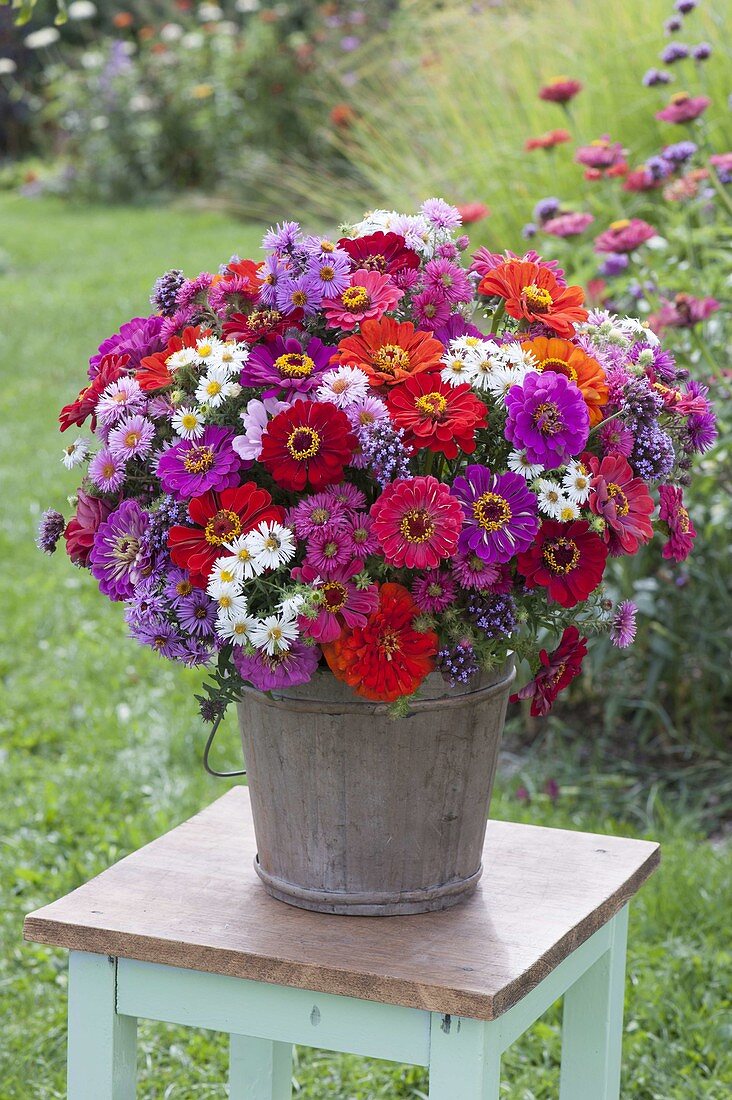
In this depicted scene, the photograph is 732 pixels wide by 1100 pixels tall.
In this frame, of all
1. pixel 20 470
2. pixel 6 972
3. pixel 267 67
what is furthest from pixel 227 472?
pixel 267 67

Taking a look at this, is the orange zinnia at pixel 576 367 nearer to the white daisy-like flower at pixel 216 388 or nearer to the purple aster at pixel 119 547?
the white daisy-like flower at pixel 216 388

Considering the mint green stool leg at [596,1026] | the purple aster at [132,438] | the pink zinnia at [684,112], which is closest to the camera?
the purple aster at [132,438]

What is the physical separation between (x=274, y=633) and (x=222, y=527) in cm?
11

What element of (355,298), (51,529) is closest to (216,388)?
(355,298)

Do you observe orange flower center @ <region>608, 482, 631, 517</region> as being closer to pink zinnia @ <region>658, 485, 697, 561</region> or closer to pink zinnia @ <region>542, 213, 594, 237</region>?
pink zinnia @ <region>658, 485, 697, 561</region>

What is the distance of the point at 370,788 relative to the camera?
131 centimetres

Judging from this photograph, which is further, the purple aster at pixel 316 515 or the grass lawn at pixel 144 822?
A: the grass lawn at pixel 144 822

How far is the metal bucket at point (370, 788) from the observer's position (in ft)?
4.24

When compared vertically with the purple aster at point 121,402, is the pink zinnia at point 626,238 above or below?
below

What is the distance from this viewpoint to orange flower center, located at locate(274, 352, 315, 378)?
125cm

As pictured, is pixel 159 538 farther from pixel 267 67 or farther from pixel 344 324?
pixel 267 67

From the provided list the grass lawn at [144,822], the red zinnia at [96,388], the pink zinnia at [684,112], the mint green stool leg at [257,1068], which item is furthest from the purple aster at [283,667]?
the pink zinnia at [684,112]

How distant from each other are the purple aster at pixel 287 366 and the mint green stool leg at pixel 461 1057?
0.57 metres

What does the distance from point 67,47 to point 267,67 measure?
13.6ft
